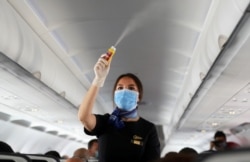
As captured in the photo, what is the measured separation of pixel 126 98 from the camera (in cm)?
268

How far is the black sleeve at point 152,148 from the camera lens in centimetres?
253

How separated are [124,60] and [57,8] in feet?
10.6

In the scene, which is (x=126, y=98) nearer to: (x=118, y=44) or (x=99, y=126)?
(x=99, y=126)

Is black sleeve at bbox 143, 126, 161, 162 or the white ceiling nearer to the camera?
black sleeve at bbox 143, 126, 161, 162

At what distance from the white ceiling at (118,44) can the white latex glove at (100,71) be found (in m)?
1.84

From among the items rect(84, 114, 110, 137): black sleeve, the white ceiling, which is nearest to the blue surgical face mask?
rect(84, 114, 110, 137): black sleeve

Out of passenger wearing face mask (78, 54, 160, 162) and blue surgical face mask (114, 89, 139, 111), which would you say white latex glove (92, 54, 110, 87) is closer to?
passenger wearing face mask (78, 54, 160, 162)

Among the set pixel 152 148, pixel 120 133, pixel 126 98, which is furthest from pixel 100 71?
pixel 152 148

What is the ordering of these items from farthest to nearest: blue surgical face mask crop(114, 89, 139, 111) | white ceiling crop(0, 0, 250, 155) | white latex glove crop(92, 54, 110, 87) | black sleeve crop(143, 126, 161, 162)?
white ceiling crop(0, 0, 250, 155) < blue surgical face mask crop(114, 89, 139, 111) < black sleeve crop(143, 126, 161, 162) < white latex glove crop(92, 54, 110, 87)

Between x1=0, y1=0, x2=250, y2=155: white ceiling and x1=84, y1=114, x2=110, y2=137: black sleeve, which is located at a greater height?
x1=0, y1=0, x2=250, y2=155: white ceiling

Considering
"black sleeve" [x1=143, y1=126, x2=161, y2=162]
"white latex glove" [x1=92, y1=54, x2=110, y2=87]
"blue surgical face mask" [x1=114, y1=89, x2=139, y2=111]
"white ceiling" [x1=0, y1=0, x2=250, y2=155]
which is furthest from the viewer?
"white ceiling" [x1=0, y1=0, x2=250, y2=155]

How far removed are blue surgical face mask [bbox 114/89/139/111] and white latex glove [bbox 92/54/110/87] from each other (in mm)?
275

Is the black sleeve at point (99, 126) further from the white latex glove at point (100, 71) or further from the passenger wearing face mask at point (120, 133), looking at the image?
the white latex glove at point (100, 71)

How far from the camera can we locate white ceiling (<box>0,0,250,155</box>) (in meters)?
5.25
